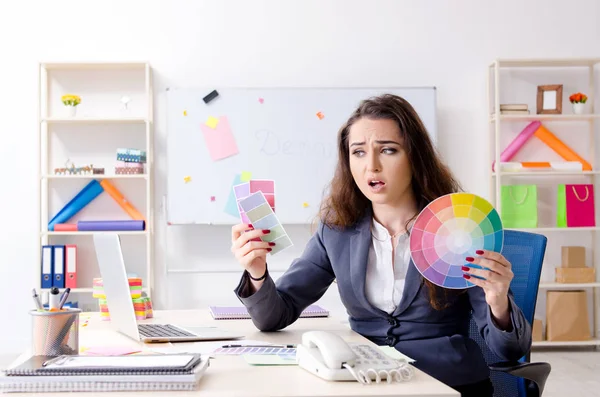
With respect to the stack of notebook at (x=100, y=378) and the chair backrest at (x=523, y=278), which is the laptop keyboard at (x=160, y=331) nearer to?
the stack of notebook at (x=100, y=378)

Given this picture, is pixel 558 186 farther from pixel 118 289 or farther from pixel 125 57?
pixel 118 289

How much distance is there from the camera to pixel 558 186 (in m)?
4.78

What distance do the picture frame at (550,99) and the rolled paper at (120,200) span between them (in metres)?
2.72

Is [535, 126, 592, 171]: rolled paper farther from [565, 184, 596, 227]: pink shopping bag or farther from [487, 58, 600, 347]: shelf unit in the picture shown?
[565, 184, 596, 227]: pink shopping bag

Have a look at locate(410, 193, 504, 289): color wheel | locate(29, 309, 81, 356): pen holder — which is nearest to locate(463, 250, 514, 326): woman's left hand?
locate(410, 193, 504, 289): color wheel

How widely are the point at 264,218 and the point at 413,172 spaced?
46 cm

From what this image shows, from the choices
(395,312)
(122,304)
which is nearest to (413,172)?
(395,312)

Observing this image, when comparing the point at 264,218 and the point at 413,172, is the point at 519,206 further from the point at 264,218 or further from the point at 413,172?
the point at 264,218

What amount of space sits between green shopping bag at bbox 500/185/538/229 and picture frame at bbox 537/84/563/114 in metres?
0.53

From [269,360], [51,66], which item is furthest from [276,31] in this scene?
[269,360]

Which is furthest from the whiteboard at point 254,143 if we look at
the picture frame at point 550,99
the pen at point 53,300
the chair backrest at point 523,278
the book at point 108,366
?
the book at point 108,366

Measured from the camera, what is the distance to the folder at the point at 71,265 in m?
4.57

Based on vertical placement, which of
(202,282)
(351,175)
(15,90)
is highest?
(15,90)

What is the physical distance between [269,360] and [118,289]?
0.48 metres
